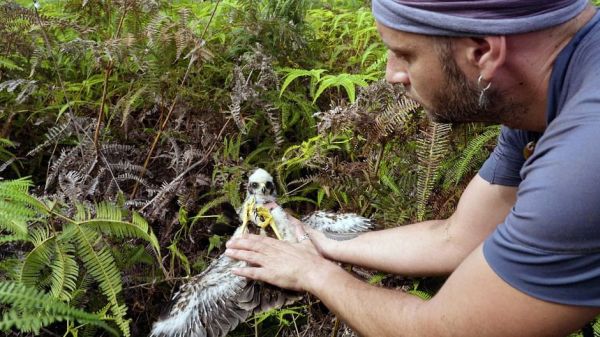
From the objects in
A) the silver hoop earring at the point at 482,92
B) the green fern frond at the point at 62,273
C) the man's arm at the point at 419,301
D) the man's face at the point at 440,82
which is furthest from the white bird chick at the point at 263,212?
the silver hoop earring at the point at 482,92

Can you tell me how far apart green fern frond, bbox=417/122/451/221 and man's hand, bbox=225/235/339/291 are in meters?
0.65

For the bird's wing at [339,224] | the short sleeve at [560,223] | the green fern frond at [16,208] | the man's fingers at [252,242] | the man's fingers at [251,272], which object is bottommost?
the bird's wing at [339,224]

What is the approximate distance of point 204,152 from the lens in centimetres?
331

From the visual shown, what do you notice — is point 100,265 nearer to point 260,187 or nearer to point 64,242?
point 64,242

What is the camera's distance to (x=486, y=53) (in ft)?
6.00

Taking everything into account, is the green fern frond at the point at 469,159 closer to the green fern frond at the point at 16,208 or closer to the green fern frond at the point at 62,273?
the green fern frond at the point at 62,273

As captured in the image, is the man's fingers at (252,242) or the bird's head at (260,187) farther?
the bird's head at (260,187)

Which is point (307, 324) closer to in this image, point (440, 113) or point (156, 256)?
point (156, 256)

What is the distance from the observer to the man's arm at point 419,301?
5.35ft

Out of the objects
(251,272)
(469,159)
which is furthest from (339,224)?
(469,159)

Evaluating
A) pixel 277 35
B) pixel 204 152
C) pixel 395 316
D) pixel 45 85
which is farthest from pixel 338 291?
pixel 45 85

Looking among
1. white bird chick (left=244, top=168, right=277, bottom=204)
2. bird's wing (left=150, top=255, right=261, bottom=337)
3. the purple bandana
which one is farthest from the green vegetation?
the purple bandana

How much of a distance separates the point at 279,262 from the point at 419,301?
1.94 ft

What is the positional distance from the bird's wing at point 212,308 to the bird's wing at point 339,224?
21.3 inches
